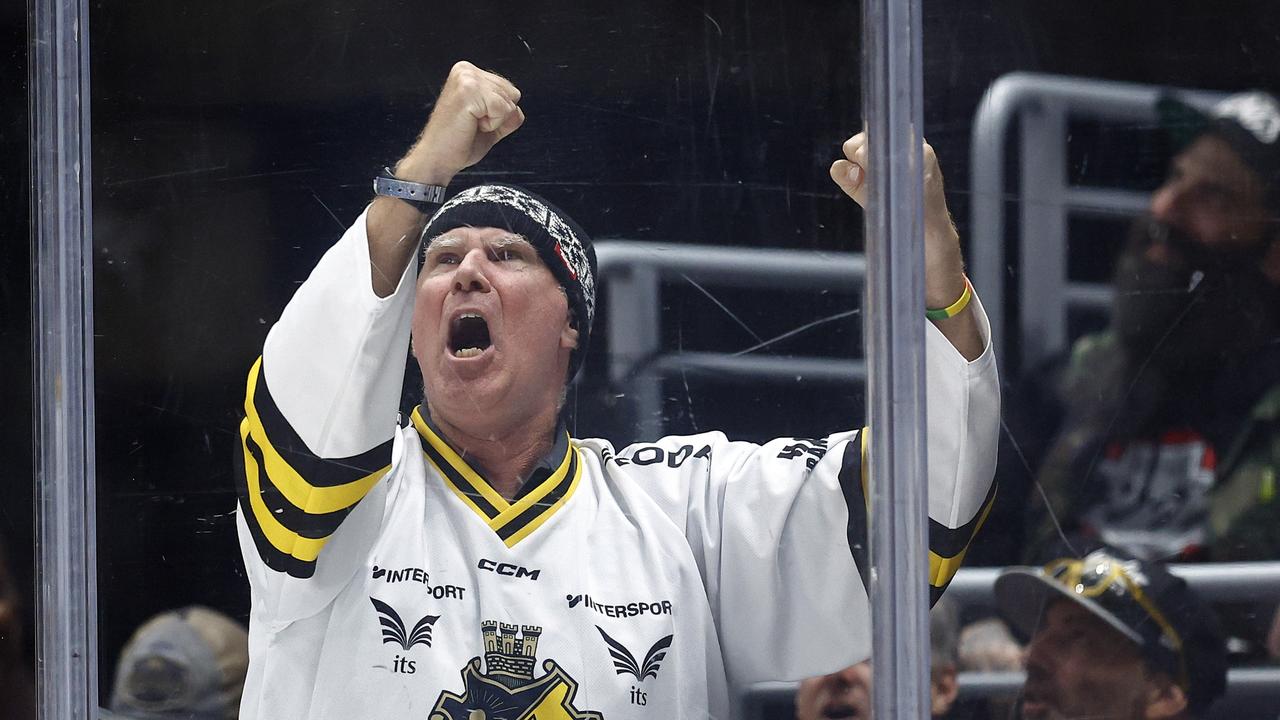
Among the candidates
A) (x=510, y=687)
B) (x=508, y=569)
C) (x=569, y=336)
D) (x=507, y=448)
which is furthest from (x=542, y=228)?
(x=510, y=687)

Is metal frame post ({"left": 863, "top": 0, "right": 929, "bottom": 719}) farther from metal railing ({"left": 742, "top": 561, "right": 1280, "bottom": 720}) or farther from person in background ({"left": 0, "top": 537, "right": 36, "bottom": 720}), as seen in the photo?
person in background ({"left": 0, "top": 537, "right": 36, "bottom": 720})

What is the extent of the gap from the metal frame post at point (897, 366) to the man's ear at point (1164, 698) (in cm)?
20

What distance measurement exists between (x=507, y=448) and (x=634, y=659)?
0.22 metres

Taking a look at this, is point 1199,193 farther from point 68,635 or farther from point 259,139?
point 68,635

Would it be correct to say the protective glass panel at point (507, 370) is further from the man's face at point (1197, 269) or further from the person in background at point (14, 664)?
the man's face at point (1197, 269)

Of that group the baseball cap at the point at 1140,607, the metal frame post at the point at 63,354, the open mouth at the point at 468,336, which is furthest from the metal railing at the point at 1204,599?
the metal frame post at the point at 63,354

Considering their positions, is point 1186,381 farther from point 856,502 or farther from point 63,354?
point 63,354

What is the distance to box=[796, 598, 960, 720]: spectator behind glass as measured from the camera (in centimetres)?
120

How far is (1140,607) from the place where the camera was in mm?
1196

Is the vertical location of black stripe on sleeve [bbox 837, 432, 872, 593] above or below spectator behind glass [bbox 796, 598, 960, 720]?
above

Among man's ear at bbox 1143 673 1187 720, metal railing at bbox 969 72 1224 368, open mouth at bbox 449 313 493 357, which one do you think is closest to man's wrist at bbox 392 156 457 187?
open mouth at bbox 449 313 493 357

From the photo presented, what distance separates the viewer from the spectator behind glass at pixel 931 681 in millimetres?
1199

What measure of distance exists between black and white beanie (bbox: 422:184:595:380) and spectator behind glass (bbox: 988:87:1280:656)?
1.32 ft

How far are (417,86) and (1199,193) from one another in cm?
73
